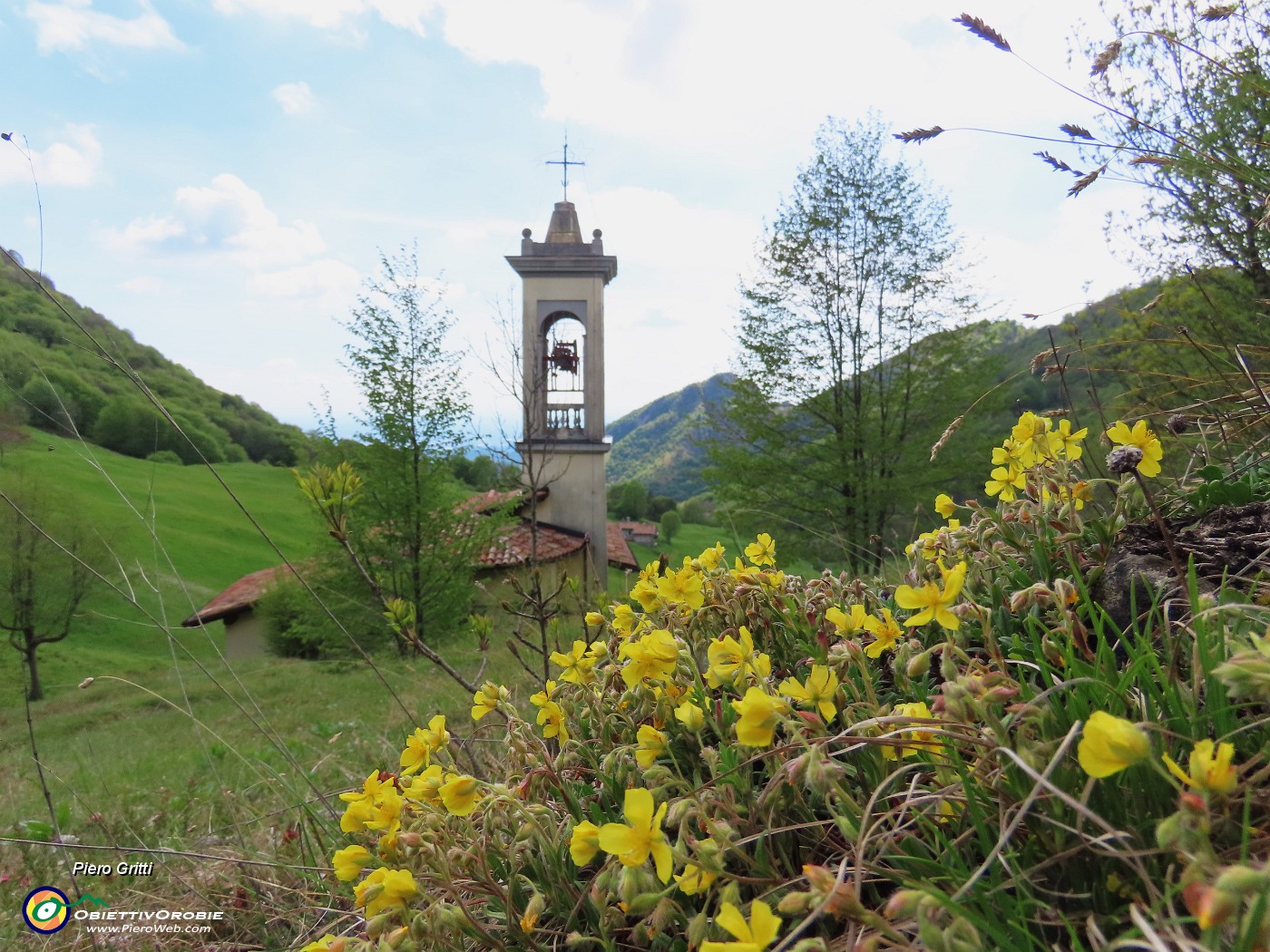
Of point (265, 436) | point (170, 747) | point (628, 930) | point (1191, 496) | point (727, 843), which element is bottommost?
point (170, 747)

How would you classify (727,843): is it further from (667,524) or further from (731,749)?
(667,524)

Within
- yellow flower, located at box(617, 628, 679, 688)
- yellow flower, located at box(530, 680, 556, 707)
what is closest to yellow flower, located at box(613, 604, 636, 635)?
yellow flower, located at box(530, 680, 556, 707)

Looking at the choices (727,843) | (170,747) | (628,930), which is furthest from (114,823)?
(170,747)

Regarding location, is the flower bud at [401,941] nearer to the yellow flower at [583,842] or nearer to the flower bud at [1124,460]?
the yellow flower at [583,842]

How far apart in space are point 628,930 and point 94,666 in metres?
28.9

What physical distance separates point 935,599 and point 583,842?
668mm

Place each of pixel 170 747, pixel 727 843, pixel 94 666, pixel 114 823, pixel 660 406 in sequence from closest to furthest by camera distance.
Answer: pixel 727 843 → pixel 114 823 → pixel 170 747 → pixel 94 666 → pixel 660 406

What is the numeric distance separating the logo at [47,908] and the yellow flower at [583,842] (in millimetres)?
1944

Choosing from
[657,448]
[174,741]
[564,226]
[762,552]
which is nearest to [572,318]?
[564,226]

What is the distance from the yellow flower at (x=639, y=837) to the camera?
0.91m

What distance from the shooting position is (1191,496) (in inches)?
70.1

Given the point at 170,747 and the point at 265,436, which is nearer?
the point at 170,747

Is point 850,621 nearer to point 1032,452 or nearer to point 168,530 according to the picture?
point 1032,452

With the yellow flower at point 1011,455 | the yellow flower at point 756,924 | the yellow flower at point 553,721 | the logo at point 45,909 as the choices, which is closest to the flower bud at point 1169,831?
the yellow flower at point 756,924
